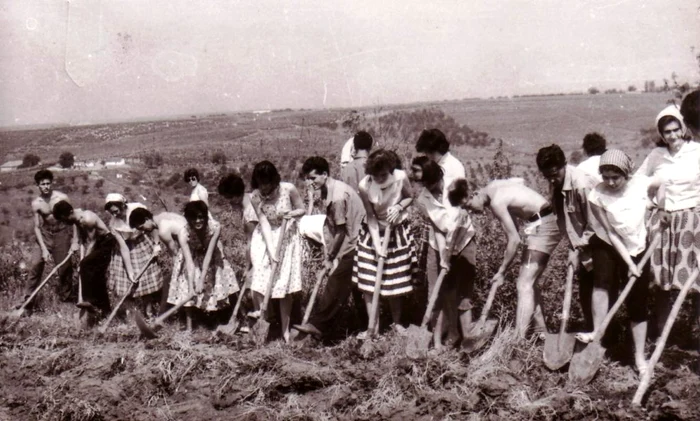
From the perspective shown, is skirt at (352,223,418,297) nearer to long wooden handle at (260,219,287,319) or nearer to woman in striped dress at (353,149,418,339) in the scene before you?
woman in striped dress at (353,149,418,339)

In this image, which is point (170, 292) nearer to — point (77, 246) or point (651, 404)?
point (77, 246)

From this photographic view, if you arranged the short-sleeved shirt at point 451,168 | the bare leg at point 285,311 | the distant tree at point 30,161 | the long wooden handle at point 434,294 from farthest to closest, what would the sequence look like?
the distant tree at point 30,161
the bare leg at point 285,311
the short-sleeved shirt at point 451,168
the long wooden handle at point 434,294

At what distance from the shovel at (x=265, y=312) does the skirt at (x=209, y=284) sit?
659 millimetres

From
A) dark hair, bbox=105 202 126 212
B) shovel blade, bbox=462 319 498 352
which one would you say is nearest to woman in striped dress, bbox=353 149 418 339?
shovel blade, bbox=462 319 498 352

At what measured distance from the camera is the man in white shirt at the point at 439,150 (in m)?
4.82

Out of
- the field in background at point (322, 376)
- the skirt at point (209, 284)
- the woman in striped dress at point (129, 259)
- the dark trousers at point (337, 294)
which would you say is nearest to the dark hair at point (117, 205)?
the woman in striped dress at point (129, 259)

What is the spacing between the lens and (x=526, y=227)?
14.8 ft

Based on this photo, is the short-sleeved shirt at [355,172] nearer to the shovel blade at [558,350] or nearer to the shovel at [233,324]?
the shovel at [233,324]

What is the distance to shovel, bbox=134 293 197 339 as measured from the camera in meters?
5.55

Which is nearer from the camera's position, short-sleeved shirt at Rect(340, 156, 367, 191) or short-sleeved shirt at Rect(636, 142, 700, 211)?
short-sleeved shirt at Rect(636, 142, 700, 211)

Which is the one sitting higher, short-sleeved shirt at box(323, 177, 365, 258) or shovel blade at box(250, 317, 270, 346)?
short-sleeved shirt at box(323, 177, 365, 258)

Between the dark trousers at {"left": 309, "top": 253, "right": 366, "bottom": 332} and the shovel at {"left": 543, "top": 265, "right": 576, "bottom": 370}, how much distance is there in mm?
1690

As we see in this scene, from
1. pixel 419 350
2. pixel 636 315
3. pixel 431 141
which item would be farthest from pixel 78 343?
pixel 636 315

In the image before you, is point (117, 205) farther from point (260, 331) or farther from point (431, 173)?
point (431, 173)
